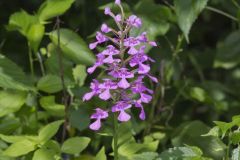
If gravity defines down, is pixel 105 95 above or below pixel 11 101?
above

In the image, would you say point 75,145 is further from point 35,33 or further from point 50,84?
point 35,33

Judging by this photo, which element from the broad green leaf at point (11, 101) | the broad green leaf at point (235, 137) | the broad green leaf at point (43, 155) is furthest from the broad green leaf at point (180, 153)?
the broad green leaf at point (11, 101)

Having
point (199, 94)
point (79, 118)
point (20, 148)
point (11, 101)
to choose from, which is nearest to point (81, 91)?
point (79, 118)

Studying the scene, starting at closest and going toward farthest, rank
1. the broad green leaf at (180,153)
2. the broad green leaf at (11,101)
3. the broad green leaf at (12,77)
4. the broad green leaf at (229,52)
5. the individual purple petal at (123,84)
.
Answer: the individual purple petal at (123,84) → the broad green leaf at (180,153) → the broad green leaf at (12,77) → the broad green leaf at (11,101) → the broad green leaf at (229,52)

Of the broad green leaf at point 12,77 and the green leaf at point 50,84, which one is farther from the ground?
the broad green leaf at point 12,77

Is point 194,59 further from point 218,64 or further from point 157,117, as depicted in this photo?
point 157,117

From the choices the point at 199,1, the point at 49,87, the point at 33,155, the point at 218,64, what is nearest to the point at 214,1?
the point at 218,64

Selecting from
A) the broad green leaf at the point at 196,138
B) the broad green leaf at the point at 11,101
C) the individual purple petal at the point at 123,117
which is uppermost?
the individual purple petal at the point at 123,117

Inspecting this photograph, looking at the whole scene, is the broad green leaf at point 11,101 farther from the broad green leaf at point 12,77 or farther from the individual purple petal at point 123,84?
the individual purple petal at point 123,84
